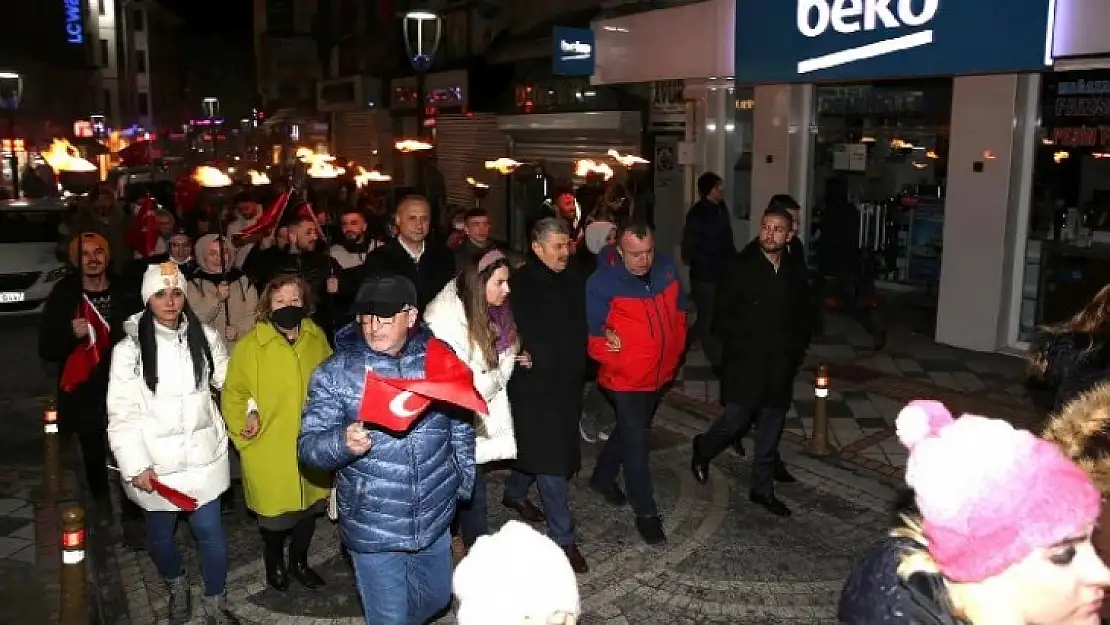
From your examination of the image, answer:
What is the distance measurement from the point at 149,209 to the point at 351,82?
2197cm

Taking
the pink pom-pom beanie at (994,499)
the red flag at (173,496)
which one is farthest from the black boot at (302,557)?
the pink pom-pom beanie at (994,499)

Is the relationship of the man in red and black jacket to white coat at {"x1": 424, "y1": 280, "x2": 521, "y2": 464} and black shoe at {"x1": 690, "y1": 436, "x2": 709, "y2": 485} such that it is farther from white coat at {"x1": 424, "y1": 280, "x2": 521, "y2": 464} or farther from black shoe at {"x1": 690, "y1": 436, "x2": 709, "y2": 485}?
black shoe at {"x1": 690, "y1": 436, "x2": 709, "y2": 485}

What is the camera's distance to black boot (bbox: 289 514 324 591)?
5.55 meters

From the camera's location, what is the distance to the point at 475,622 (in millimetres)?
2400

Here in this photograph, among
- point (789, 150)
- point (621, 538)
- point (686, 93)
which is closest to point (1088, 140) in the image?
point (789, 150)

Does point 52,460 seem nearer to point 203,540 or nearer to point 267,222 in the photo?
point 267,222

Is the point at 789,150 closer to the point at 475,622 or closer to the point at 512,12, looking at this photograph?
the point at 512,12

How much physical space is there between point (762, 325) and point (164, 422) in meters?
3.66

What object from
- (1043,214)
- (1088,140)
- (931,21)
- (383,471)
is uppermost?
(931,21)

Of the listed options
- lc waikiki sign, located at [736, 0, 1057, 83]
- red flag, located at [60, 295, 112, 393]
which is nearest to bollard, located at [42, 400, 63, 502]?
red flag, located at [60, 295, 112, 393]

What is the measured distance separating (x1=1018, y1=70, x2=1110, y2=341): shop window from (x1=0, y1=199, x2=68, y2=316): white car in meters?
12.2

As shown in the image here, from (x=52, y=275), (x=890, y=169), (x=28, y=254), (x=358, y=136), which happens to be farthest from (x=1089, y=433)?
(x=358, y=136)

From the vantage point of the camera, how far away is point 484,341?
17.1ft

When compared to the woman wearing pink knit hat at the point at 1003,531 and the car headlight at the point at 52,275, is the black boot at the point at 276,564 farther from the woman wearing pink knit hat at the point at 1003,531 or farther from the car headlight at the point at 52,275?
the car headlight at the point at 52,275
